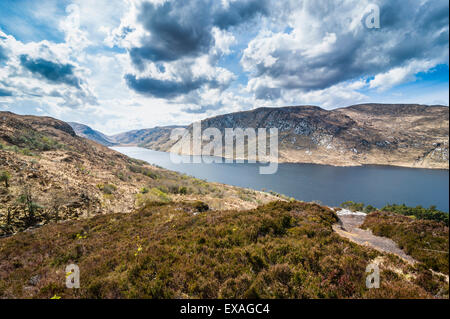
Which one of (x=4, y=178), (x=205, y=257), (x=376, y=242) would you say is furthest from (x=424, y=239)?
(x=4, y=178)

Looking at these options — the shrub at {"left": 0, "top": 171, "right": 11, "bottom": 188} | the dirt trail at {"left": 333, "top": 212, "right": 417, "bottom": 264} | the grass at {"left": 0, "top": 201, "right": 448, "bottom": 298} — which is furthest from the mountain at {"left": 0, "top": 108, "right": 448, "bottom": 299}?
the shrub at {"left": 0, "top": 171, "right": 11, "bottom": 188}

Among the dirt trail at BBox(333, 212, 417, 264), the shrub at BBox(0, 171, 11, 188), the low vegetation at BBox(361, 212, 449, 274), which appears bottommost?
the dirt trail at BBox(333, 212, 417, 264)

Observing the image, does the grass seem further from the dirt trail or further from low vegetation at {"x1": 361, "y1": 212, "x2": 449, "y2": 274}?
the dirt trail

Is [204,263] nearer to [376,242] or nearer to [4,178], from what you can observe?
[376,242]
